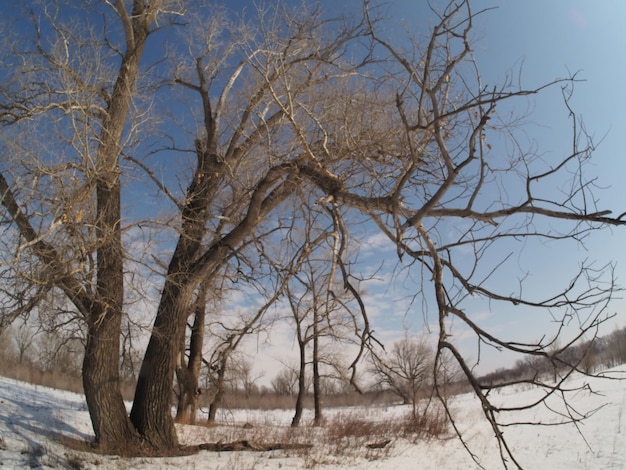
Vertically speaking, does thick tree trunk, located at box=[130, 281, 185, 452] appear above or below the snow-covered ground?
above

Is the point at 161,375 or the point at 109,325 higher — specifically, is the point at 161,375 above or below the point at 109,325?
below

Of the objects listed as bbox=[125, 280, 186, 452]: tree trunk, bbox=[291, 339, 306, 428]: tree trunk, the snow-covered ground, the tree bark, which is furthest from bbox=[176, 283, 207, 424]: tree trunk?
bbox=[291, 339, 306, 428]: tree trunk

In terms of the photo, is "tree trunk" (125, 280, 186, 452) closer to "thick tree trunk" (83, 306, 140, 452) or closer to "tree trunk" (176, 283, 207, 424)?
"thick tree trunk" (83, 306, 140, 452)

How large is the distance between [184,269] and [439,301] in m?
4.64

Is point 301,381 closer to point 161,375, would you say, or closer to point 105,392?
point 161,375

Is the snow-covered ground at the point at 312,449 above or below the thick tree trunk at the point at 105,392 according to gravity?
below

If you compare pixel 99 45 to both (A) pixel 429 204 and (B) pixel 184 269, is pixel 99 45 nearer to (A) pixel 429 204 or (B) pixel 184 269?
(B) pixel 184 269

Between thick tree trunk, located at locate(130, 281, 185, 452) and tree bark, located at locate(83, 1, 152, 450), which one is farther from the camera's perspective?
thick tree trunk, located at locate(130, 281, 185, 452)

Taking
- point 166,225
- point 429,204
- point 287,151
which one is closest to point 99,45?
point 166,225

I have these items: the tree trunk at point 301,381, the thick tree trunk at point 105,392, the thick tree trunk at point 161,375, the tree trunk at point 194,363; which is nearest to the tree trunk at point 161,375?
the thick tree trunk at point 161,375

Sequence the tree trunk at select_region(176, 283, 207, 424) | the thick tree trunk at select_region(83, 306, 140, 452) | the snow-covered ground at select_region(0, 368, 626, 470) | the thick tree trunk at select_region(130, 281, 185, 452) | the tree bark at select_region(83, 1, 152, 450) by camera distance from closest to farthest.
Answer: the snow-covered ground at select_region(0, 368, 626, 470) → the tree bark at select_region(83, 1, 152, 450) → the thick tree trunk at select_region(83, 306, 140, 452) → the thick tree trunk at select_region(130, 281, 185, 452) → the tree trunk at select_region(176, 283, 207, 424)

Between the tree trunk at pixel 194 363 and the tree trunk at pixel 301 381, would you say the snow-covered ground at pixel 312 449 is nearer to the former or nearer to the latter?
the tree trunk at pixel 194 363

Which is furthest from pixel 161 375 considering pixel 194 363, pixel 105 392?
pixel 194 363

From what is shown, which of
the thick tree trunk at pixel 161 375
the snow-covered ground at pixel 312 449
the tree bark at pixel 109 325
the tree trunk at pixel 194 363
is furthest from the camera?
the tree trunk at pixel 194 363
